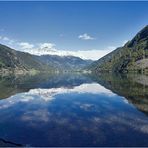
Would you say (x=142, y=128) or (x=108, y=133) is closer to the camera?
(x=108, y=133)

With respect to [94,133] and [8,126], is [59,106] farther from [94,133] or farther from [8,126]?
[94,133]

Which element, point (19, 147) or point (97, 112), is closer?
point (19, 147)

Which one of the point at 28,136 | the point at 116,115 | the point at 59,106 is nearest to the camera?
the point at 28,136

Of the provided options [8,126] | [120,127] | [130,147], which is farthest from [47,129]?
[130,147]

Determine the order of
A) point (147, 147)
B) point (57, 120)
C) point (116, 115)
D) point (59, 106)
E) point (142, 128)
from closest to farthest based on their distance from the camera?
point (147, 147) < point (142, 128) < point (57, 120) < point (116, 115) < point (59, 106)

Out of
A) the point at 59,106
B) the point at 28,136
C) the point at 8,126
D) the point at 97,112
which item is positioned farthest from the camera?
the point at 59,106

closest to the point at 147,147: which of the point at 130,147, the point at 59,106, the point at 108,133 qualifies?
the point at 130,147

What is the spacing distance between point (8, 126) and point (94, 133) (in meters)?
13.0

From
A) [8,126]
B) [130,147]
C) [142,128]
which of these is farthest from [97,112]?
[130,147]

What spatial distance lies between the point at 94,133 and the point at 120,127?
4804mm

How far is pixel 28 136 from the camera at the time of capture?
29.3 metres

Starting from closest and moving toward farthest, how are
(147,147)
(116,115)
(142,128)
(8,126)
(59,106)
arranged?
(147,147) < (142,128) < (8,126) < (116,115) < (59,106)

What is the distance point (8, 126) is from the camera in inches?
1379

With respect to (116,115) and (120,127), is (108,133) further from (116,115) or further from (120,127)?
(116,115)
